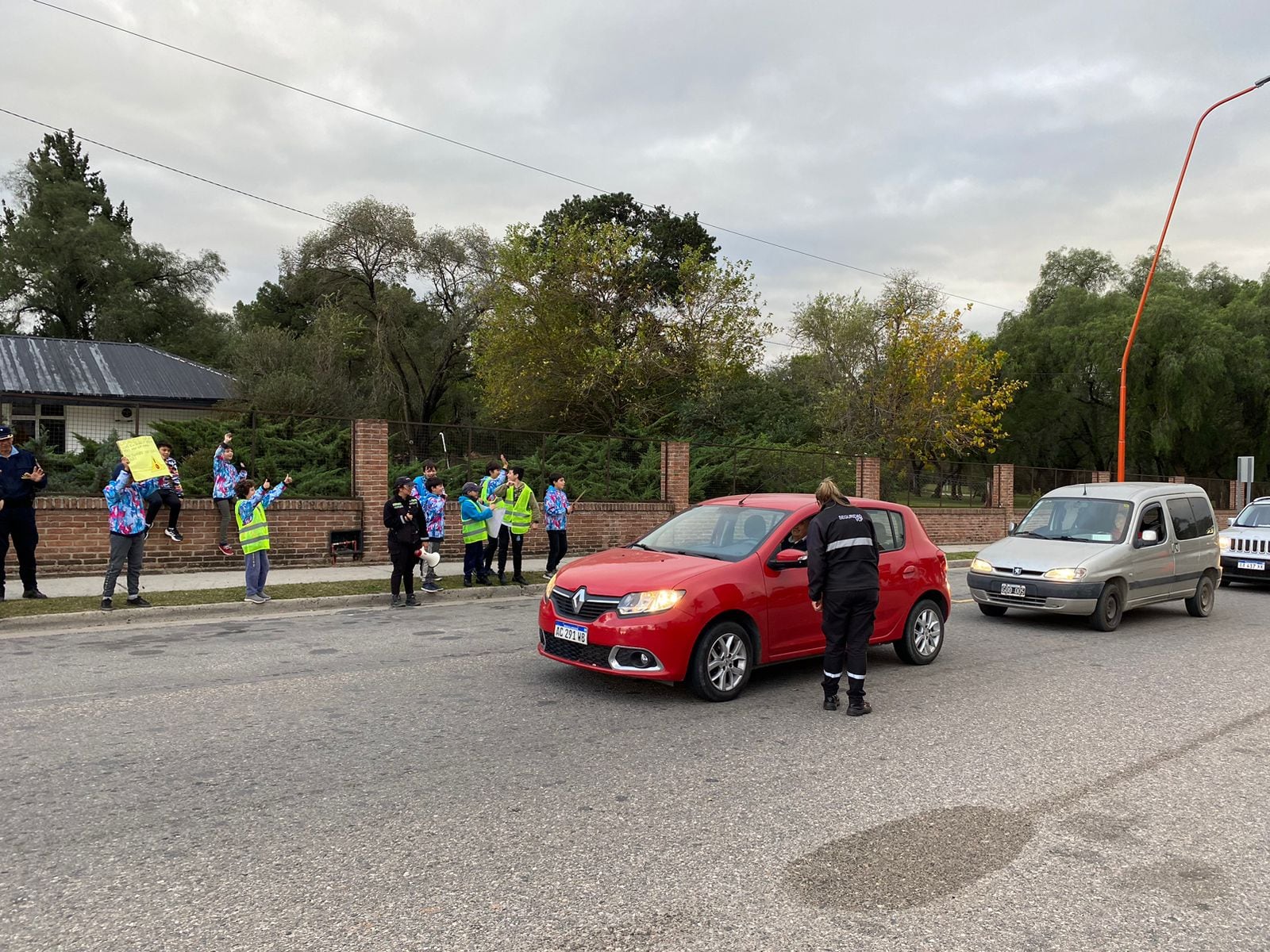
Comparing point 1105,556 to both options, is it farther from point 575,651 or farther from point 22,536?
point 22,536

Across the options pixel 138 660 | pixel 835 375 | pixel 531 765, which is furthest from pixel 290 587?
pixel 835 375

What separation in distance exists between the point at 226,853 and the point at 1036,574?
9257mm

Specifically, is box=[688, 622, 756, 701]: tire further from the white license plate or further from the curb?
the curb

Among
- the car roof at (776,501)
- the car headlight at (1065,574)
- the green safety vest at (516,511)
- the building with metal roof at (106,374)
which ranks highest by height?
the building with metal roof at (106,374)

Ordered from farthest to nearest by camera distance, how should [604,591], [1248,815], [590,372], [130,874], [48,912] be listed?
[590,372], [604,591], [1248,815], [130,874], [48,912]

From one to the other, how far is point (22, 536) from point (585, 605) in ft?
25.5

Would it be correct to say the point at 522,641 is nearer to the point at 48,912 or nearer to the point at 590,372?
the point at 48,912

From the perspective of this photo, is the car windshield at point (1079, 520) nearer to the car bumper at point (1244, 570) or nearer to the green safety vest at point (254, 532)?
the car bumper at point (1244, 570)

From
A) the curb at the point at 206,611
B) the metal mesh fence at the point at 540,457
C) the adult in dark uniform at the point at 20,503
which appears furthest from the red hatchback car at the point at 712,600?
the metal mesh fence at the point at 540,457

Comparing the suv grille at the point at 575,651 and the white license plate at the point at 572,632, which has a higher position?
the white license plate at the point at 572,632

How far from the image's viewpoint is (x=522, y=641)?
902 cm

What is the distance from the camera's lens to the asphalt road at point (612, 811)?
3.26 m

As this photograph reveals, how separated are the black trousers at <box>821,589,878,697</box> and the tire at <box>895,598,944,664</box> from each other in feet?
6.37

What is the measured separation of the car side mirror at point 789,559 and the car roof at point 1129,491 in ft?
21.5
